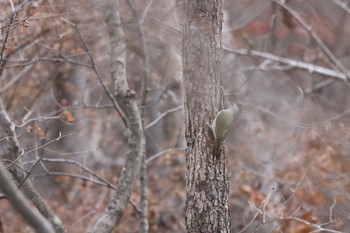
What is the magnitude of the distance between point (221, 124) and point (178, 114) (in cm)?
728

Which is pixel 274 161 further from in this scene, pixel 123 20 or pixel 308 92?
pixel 123 20

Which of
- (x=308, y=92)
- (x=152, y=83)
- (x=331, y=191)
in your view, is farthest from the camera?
(x=308, y=92)

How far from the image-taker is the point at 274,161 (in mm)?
10055

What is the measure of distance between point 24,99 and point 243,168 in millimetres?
3630

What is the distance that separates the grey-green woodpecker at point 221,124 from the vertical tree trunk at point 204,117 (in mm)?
67

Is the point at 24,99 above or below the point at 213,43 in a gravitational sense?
above

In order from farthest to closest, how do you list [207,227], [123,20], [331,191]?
[331,191] < [123,20] < [207,227]

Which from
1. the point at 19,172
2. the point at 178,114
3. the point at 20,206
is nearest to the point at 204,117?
the point at 19,172

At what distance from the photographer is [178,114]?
38.4 ft

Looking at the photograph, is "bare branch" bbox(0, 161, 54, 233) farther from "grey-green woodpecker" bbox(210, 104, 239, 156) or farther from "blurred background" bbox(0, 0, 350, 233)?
"blurred background" bbox(0, 0, 350, 233)

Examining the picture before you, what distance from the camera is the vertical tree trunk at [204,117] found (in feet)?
15.0

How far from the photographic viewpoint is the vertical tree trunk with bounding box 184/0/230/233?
458 cm

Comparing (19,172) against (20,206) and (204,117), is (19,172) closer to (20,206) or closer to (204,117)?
(204,117)

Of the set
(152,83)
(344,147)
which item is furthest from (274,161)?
(152,83)
